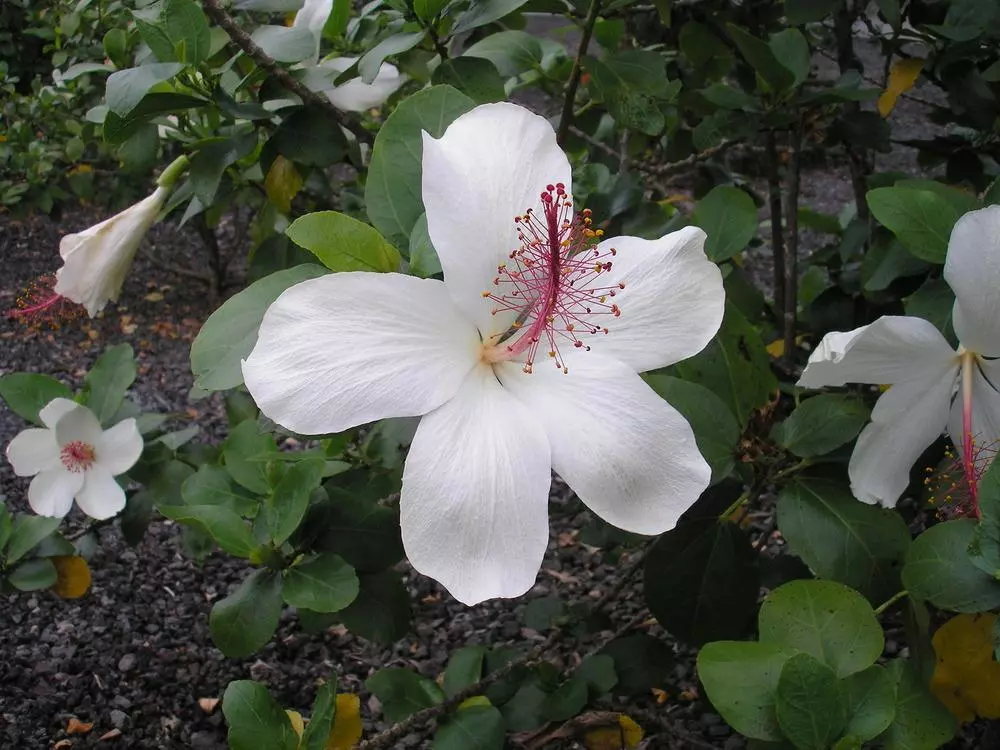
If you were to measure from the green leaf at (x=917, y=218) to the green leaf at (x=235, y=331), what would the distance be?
0.58m

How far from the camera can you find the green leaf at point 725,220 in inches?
44.9

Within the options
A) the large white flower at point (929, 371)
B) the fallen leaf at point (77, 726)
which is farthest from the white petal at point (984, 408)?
the fallen leaf at point (77, 726)

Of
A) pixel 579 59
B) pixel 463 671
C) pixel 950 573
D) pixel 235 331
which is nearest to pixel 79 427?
pixel 463 671

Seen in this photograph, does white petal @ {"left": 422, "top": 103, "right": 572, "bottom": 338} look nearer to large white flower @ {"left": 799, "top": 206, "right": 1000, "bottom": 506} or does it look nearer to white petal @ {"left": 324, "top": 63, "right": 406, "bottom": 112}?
large white flower @ {"left": 799, "top": 206, "right": 1000, "bottom": 506}

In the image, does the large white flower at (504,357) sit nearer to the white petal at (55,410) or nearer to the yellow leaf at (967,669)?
the yellow leaf at (967,669)

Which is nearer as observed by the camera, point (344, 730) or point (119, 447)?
point (344, 730)

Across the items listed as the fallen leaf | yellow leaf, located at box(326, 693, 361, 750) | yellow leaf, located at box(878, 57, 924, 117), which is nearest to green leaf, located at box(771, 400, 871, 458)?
yellow leaf, located at box(326, 693, 361, 750)

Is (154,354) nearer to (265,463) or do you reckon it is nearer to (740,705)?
(265,463)

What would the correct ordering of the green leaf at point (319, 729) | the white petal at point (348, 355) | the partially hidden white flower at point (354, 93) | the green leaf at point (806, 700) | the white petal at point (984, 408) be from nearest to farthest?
the white petal at point (348, 355) < the green leaf at point (806, 700) < the white petal at point (984, 408) < the green leaf at point (319, 729) < the partially hidden white flower at point (354, 93)

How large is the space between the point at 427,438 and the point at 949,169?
1321 millimetres

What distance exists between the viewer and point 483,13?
3.34ft

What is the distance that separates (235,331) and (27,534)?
95cm

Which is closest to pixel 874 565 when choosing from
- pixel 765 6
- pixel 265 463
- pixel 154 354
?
pixel 265 463

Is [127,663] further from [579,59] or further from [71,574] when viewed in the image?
[579,59]
